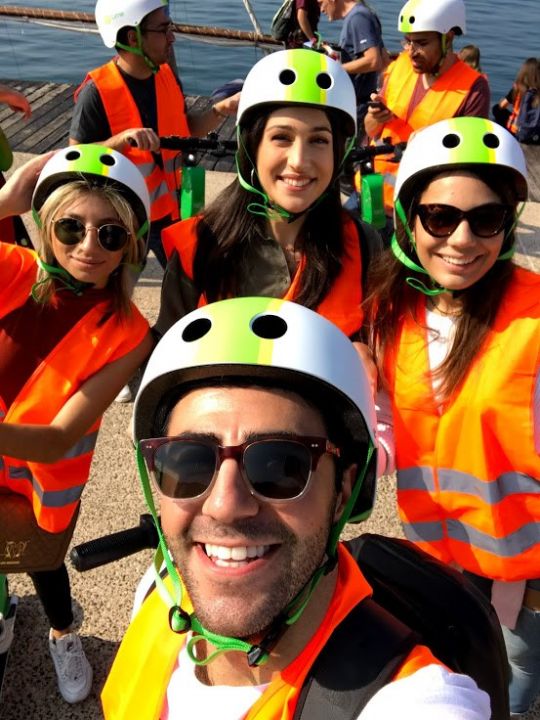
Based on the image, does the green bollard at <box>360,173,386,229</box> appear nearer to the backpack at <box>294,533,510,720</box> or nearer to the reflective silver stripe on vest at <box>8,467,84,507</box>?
the reflective silver stripe on vest at <box>8,467,84,507</box>

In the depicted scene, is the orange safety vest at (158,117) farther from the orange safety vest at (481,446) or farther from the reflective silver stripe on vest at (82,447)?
the orange safety vest at (481,446)

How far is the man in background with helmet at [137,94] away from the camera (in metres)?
4.32

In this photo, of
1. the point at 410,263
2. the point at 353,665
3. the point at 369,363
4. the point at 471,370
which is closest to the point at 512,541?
the point at 471,370

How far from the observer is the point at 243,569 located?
1.42 meters

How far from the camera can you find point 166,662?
1621mm

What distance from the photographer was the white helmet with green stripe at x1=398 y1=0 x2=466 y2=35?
5.01 meters

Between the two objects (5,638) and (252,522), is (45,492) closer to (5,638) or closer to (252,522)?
(5,638)

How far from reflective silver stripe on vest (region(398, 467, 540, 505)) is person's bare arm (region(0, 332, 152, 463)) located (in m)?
1.11

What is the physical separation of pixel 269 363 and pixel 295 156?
4.34 ft

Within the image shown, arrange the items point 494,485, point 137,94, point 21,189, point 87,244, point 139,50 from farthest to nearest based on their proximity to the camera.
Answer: point 137,94
point 139,50
point 21,189
point 87,244
point 494,485

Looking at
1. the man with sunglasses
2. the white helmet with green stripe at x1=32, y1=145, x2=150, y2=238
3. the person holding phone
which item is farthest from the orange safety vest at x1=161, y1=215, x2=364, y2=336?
the person holding phone

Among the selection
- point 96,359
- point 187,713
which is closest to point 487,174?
point 96,359

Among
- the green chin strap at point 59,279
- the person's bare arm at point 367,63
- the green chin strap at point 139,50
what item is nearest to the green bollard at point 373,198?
the green chin strap at point 139,50

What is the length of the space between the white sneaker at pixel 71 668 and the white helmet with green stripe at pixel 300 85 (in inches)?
90.4
